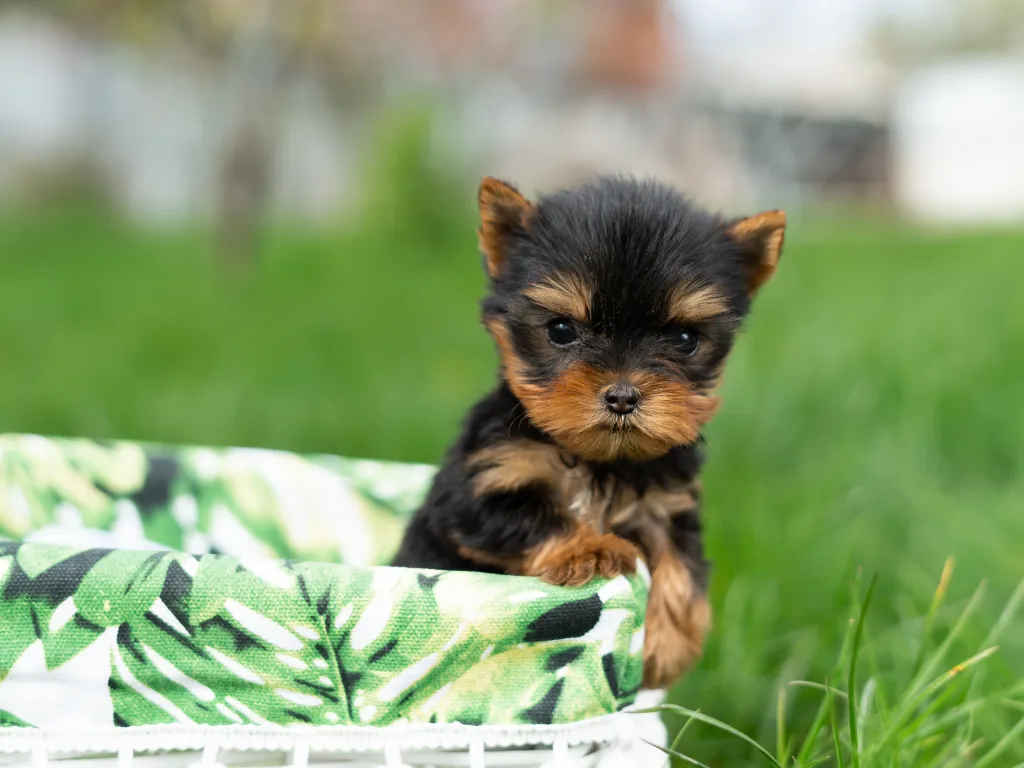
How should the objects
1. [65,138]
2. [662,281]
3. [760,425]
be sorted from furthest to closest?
[65,138]
[760,425]
[662,281]

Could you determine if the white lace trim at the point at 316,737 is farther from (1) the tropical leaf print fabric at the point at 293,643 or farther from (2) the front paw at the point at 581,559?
(2) the front paw at the point at 581,559

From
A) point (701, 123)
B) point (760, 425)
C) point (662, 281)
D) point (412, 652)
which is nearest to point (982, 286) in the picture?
point (760, 425)

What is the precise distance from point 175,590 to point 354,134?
16.4 metres

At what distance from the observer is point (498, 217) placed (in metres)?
2.89

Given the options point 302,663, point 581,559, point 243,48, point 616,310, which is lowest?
point 302,663

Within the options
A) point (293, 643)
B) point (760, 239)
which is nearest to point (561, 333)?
point (760, 239)

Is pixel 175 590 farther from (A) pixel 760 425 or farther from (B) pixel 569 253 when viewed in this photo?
(A) pixel 760 425

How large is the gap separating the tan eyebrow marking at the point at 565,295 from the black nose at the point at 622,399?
256 mm

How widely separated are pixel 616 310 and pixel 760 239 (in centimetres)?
65

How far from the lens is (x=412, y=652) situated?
7.97 feet

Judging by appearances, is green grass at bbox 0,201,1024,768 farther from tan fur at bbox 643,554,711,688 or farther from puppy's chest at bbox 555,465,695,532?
puppy's chest at bbox 555,465,695,532

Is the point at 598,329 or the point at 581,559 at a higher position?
the point at 598,329

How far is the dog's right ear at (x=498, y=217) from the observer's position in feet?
9.22

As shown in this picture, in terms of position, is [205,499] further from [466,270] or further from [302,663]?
[466,270]
